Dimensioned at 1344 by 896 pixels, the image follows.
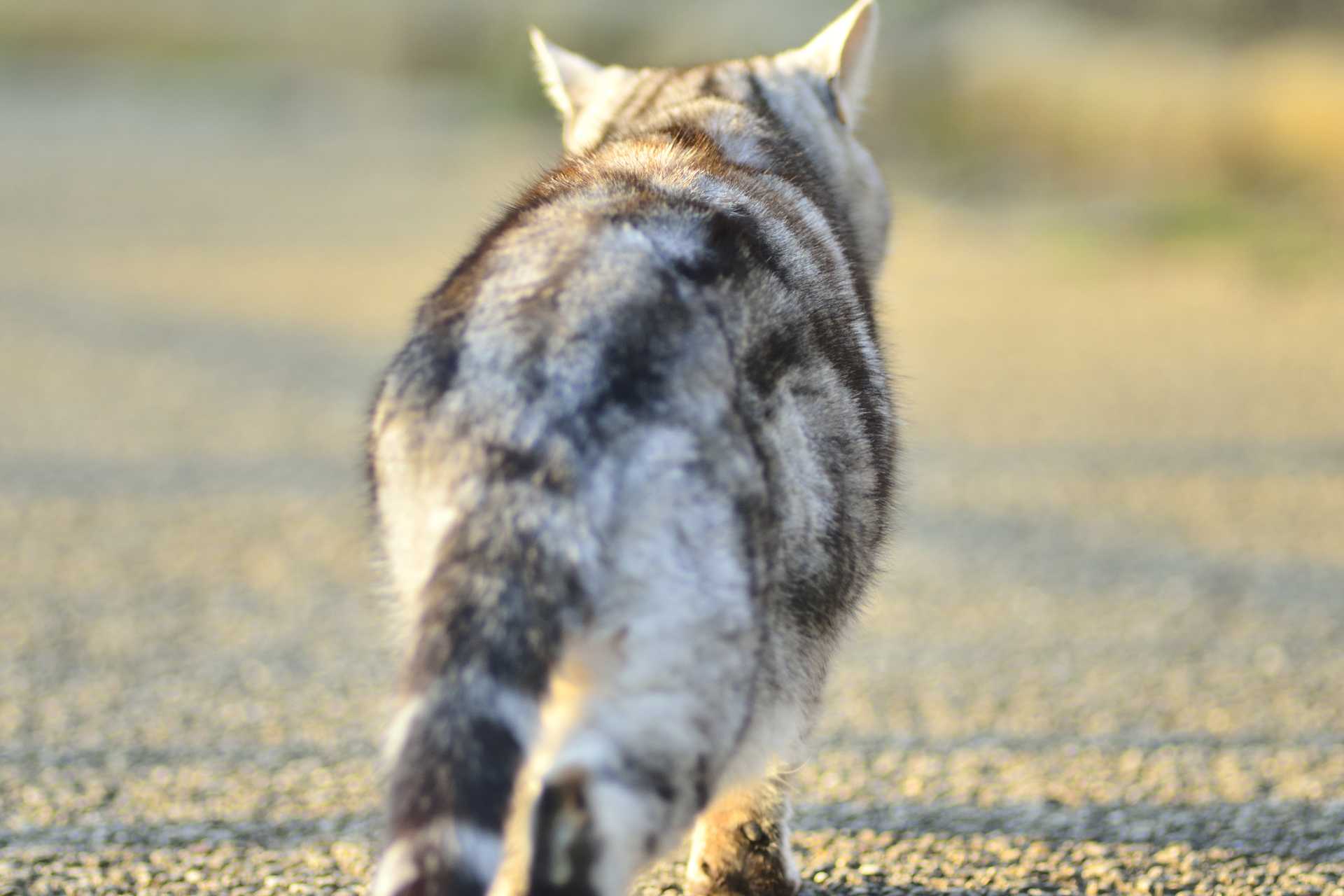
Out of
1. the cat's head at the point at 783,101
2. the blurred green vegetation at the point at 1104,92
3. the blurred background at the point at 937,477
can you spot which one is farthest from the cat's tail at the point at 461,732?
the blurred green vegetation at the point at 1104,92

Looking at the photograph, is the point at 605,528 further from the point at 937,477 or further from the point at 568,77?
the point at 937,477

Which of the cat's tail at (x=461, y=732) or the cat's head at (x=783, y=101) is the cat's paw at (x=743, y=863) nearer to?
the cat's tail at (x=461, y=732)

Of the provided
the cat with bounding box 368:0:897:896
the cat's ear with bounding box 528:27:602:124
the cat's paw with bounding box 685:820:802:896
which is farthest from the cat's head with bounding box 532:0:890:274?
the cat's paw with bounding box 685:820:802:896

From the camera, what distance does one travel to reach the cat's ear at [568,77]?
339 cm

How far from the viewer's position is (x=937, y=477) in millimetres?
5875

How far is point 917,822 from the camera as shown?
2965mm

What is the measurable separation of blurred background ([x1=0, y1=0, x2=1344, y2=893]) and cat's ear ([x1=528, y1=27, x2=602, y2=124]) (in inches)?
33.9

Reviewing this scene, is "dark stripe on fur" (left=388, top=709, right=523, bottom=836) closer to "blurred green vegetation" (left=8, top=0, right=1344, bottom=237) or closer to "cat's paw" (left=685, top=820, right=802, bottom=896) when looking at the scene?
"cat's paw" (left=685, top=820, right=802, bottom=896)

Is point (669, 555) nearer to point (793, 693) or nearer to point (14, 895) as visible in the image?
point (793, 693)

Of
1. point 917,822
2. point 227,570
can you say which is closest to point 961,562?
point 917,822

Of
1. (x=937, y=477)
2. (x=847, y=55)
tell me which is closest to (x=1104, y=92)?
(x=937, y=477)

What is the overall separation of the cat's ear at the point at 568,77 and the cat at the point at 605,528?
4.38 ft

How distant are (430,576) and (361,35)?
1936 centimetres

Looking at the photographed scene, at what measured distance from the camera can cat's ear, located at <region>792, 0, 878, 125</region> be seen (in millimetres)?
3191
